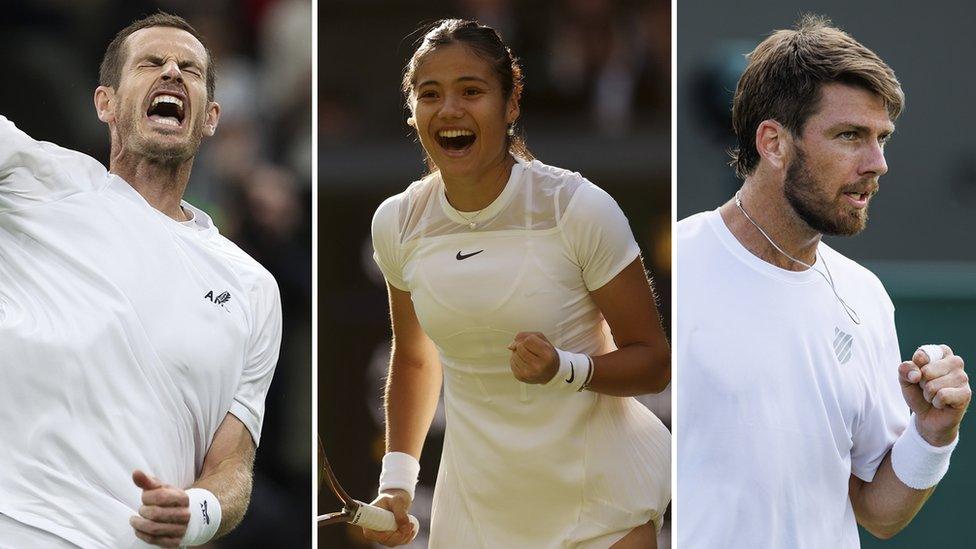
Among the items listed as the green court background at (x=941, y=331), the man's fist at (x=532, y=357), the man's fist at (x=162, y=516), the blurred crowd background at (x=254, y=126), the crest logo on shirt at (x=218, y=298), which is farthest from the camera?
the green court background at (x=941, y=331)

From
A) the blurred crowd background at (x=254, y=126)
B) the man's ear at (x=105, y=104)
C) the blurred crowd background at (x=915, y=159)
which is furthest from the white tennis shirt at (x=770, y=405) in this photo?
the man's ear at (x=105, y=104)

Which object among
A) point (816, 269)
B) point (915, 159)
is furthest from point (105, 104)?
point (915, 159)

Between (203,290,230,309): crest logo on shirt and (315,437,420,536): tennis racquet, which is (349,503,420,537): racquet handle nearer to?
(315,437,420,536): tennis racquet

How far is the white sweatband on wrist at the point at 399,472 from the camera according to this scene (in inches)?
107

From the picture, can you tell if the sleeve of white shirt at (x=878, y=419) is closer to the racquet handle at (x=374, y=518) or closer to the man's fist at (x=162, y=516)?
the racquet handle at (x=374, y=518)

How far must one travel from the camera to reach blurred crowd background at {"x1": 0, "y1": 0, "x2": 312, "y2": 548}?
107 inches

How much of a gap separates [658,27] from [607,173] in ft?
1.13

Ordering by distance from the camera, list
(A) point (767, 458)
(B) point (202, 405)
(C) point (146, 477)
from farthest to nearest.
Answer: (A) point (767, 458)
(B) point (202, 405)
(C) point (146, 477)

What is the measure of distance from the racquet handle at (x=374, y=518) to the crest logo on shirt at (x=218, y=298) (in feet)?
1.54

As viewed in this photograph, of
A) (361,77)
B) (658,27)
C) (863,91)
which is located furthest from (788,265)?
(361,77)

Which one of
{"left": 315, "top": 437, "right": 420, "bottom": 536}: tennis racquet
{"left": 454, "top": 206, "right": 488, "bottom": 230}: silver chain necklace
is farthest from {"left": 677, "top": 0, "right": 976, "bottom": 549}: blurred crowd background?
{"left": 315, "top": 437, "right": 420, "bottom": 536}: tennis racquet

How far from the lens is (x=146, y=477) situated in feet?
7.41

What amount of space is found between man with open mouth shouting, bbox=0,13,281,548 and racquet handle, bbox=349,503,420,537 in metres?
0.24

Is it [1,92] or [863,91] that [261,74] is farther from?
[863,91]
